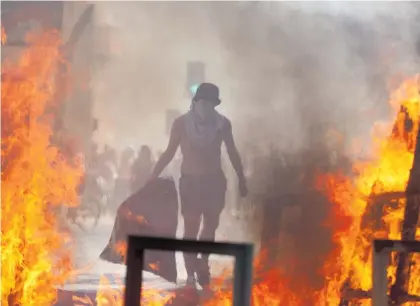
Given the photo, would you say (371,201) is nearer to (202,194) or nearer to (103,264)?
(202,194)

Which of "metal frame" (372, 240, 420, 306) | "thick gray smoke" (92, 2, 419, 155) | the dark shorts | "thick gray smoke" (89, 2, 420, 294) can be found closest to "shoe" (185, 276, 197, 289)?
the dark shorts

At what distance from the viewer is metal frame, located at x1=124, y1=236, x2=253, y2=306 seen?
4.81 ft

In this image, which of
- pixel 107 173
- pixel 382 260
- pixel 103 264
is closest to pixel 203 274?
pixel 103 264

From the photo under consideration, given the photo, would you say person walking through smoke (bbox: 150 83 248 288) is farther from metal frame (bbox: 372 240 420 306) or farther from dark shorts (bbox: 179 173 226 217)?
metal frame (bbox: 372 240 420 306)

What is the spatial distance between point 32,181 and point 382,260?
105cm

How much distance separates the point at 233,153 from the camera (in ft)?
5.16

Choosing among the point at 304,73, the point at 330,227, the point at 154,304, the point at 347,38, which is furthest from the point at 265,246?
the point at 347,38

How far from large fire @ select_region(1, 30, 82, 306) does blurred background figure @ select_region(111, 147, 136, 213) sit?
0.38ft

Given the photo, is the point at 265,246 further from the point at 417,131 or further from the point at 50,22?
the point at 50,22

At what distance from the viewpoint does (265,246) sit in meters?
1.54

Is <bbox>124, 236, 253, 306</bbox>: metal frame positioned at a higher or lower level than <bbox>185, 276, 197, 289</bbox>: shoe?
higher

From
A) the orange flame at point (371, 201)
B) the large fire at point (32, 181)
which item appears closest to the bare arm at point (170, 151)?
the large fire at point (32, 181)

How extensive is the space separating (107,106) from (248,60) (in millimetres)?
444

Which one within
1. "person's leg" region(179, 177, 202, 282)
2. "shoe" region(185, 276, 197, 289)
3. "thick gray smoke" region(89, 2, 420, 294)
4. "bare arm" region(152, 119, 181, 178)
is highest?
"thick gray smoke" region(89, 2, 420, 294)
